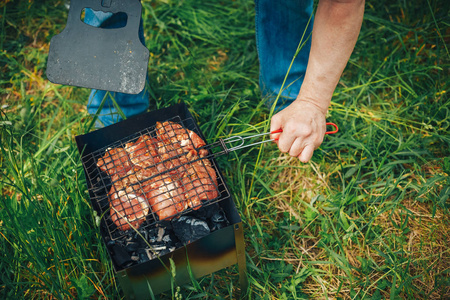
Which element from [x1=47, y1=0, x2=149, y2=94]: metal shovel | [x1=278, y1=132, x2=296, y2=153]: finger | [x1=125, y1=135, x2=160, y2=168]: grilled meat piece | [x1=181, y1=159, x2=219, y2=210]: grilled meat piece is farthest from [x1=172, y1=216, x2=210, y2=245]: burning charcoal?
[x1=47, y1=0, x2=149, y2=94]: metal shovel

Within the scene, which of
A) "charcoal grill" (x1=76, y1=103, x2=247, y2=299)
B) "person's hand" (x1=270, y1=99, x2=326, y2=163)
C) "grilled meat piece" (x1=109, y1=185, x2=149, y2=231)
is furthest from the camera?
"person's hand" (x1=270, y1=99, x2=326, y2=163)

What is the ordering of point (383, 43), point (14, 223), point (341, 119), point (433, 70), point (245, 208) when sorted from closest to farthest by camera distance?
1. point (14, 223)
2. point (245, 208)
3. point (341, 119)
4. point (433, 70)
5. point (383, 43)

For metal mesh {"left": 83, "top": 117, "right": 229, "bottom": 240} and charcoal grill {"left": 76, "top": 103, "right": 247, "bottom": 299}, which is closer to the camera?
charcoal grill {"left": 76, "top": 103, "right": 247, "bottom": 299}

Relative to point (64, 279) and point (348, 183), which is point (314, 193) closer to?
point (348, 183)

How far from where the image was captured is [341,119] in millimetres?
2990

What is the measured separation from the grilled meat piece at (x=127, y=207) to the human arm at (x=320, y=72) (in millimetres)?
967

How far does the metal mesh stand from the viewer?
6.33 ft

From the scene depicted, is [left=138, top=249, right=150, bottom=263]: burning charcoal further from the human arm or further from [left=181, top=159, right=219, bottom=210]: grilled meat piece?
the human arm

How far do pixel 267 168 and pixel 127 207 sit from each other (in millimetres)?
1258

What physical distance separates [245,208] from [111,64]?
1472 mm

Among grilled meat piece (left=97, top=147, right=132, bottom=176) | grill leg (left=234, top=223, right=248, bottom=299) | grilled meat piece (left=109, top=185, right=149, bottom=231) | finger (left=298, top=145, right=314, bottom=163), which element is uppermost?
grilled meat piece (left=97, top=147, right=132, bottom=176)

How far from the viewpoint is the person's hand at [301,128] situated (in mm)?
2021

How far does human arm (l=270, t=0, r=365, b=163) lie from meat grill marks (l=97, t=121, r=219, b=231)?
572mm

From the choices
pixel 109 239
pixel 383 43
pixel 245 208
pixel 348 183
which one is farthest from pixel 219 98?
pixel 383 43
